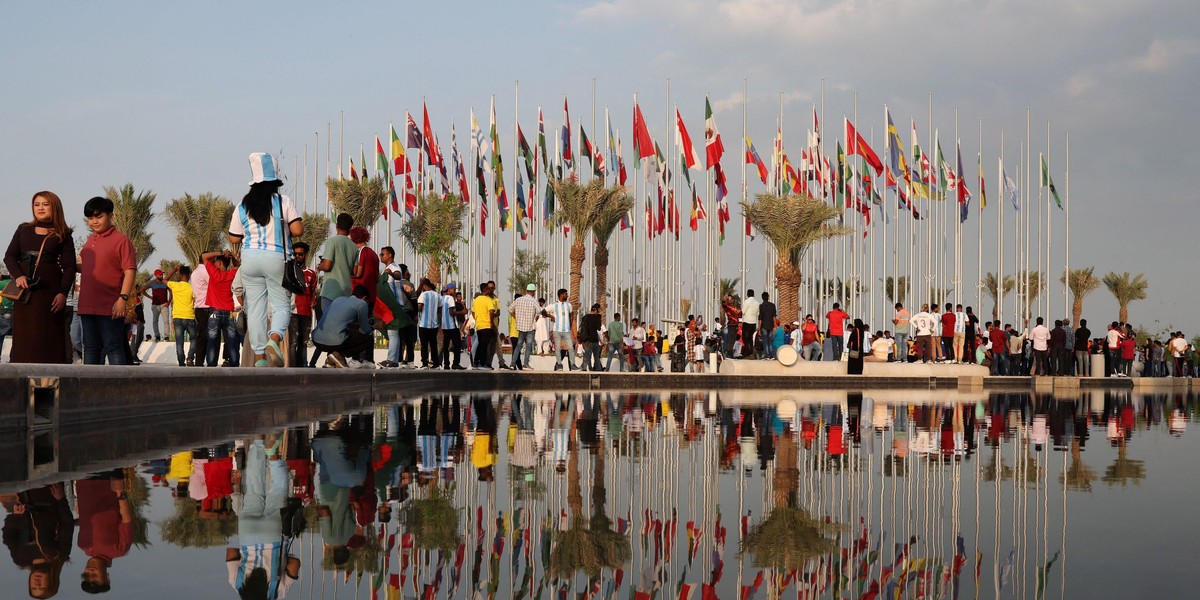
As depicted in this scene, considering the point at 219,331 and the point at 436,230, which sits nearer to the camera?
the point at 219,331

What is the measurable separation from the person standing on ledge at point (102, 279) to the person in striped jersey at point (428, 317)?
377 inches

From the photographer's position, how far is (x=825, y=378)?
2736 centimetres

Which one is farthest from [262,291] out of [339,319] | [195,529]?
[195,529]

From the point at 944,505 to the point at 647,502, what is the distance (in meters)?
1.21

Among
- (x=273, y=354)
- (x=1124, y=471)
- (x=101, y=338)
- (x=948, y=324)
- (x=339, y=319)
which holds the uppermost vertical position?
(x=948, y=324)

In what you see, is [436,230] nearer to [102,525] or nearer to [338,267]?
[338,267]

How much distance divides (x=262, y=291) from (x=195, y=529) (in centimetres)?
752

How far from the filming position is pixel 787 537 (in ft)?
13.5

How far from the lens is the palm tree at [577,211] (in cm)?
4896

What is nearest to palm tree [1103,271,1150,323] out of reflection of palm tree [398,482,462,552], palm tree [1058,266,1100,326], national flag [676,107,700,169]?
palm tree [1058,266,1100,326]

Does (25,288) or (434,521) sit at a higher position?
(25,288)

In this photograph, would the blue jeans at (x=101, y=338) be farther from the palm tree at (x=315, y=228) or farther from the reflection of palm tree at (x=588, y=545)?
the palm tree at (x=315, y=228)

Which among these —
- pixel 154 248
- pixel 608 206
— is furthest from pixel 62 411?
pixel 154 248

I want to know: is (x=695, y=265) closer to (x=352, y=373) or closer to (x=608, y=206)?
(x=608, y=206)
